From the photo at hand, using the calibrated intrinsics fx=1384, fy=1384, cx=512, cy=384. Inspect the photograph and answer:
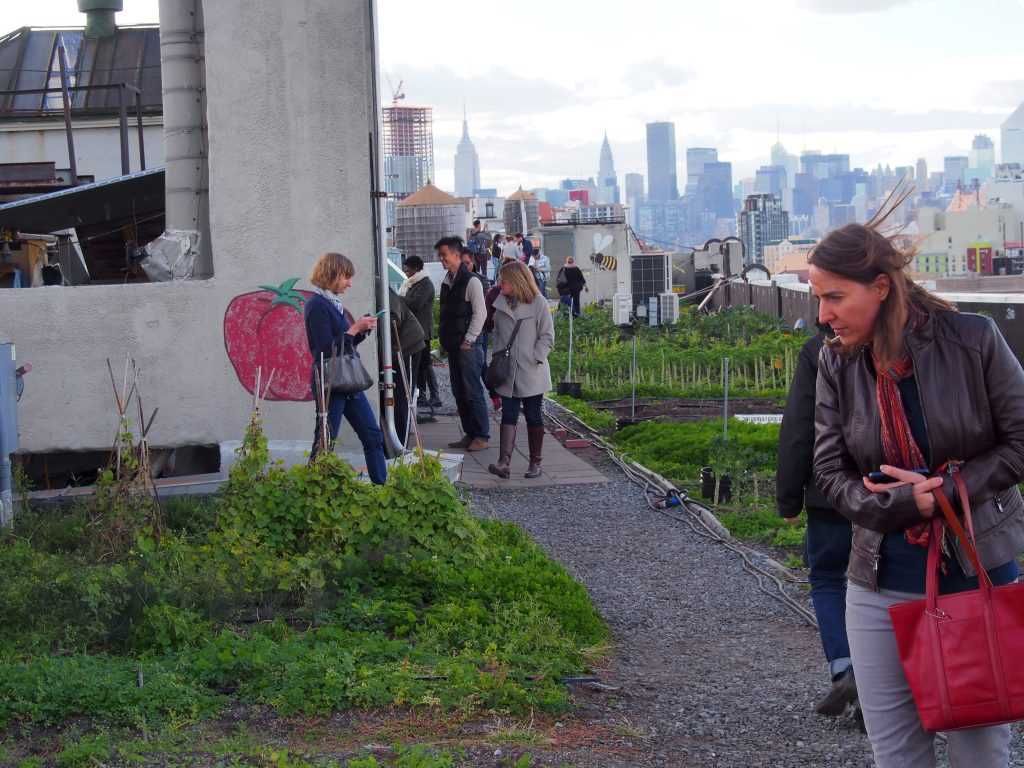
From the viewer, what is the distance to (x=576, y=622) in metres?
6.86

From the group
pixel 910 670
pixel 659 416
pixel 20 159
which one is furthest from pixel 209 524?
pixel 20 159

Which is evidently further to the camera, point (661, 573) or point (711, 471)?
point (711, 471)

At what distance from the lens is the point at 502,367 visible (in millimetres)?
11289

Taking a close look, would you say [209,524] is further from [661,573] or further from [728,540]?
[728,540]

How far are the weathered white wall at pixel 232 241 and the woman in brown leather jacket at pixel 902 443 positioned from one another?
741 centimetres

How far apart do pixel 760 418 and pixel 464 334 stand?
4043 millimetres

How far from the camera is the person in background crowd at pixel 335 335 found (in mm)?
9078

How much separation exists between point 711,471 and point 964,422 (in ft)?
24.9

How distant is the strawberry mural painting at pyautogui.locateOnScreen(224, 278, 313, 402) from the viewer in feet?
34.2

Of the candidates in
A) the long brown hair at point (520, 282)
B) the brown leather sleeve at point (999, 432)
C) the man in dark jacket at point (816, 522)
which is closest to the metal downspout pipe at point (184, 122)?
the long brown hair at point (520, 282)

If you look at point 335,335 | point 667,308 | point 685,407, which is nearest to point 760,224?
point 667,308

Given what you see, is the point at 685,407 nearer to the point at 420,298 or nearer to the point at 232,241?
the point at 420,298

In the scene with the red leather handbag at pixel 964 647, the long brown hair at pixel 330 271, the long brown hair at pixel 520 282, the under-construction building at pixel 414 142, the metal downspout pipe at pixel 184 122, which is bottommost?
the red leather handbag at pixel 964 647

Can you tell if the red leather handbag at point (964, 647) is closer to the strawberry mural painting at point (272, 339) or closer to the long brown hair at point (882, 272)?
the long brown hair at point (882, 272)
